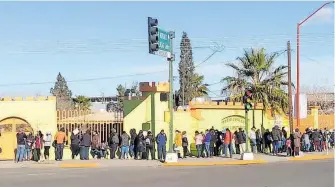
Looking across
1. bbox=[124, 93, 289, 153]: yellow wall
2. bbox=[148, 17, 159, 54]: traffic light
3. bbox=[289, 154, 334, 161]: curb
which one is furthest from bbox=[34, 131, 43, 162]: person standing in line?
bbox=[289, 154, 334, 161]: curb

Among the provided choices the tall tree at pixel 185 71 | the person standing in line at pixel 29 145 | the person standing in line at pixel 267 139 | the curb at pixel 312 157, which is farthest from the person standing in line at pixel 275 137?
the tall tree at pixel 185 71

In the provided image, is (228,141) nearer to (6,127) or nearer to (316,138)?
(316,138)

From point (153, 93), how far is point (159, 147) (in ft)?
12.1

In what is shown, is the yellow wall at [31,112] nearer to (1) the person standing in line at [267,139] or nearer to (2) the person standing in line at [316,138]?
(1) the person standing in line at [267,139]

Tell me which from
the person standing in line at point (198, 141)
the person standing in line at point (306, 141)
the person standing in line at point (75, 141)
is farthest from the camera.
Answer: the person standing in line at point (306, 141)

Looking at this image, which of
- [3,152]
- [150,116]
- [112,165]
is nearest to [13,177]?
[112,165]

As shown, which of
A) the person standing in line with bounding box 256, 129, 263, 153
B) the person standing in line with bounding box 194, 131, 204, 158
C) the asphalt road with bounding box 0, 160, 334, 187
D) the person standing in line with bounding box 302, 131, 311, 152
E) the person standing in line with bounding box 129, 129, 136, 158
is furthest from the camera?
the person standing in line with bounding box 302, 131, 311, 152

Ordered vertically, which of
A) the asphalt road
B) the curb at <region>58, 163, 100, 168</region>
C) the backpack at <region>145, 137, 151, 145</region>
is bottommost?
the curb at <region>58, 163, 100, 168</region>

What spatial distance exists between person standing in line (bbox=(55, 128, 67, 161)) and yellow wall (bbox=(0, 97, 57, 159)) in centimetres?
144

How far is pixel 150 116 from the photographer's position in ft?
94.6

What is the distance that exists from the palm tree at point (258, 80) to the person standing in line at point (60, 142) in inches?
615

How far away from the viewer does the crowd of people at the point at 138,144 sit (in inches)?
1001

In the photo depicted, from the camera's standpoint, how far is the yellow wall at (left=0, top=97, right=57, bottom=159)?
26688 mm

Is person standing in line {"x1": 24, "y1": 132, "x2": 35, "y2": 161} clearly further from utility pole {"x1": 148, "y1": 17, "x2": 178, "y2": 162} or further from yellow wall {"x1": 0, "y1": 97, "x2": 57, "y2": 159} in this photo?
utility pole {"x1": 148, "y1": 17, "x2": 178, "y2": 162}
